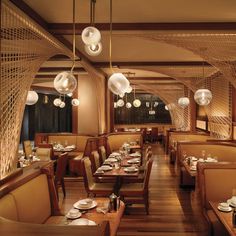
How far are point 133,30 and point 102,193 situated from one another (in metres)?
2.84

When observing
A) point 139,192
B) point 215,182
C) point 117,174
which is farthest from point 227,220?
point 117,174

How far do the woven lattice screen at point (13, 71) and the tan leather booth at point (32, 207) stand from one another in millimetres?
279

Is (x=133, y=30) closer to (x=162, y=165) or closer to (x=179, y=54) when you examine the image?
(x=179, y=54)

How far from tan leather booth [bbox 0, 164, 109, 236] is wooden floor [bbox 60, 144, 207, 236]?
1.24m

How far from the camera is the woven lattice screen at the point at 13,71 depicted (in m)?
3.66

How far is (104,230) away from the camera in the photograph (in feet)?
6.34

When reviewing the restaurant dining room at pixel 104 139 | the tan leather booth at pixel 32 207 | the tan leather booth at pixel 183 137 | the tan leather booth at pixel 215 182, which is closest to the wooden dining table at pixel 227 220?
the restaurant dining room at pixel 104 139

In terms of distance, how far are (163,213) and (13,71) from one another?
3.41 m

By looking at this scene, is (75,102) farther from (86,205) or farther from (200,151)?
(86,205)

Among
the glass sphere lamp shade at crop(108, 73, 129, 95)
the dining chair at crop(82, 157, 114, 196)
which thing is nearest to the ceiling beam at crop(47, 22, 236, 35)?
the glass sphere lamp shade at crop(108, 73, 129, 95)

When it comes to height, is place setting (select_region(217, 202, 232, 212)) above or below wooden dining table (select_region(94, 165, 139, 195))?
above

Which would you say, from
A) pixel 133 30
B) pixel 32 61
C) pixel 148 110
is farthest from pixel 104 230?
pixel 148 110

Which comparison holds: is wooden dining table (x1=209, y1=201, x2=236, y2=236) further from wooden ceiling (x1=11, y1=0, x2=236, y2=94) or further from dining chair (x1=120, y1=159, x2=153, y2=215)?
wooden ceiling (x1=11, y1=0, x2=236, y2=94)

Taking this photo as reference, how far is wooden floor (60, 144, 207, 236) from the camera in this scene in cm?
455
